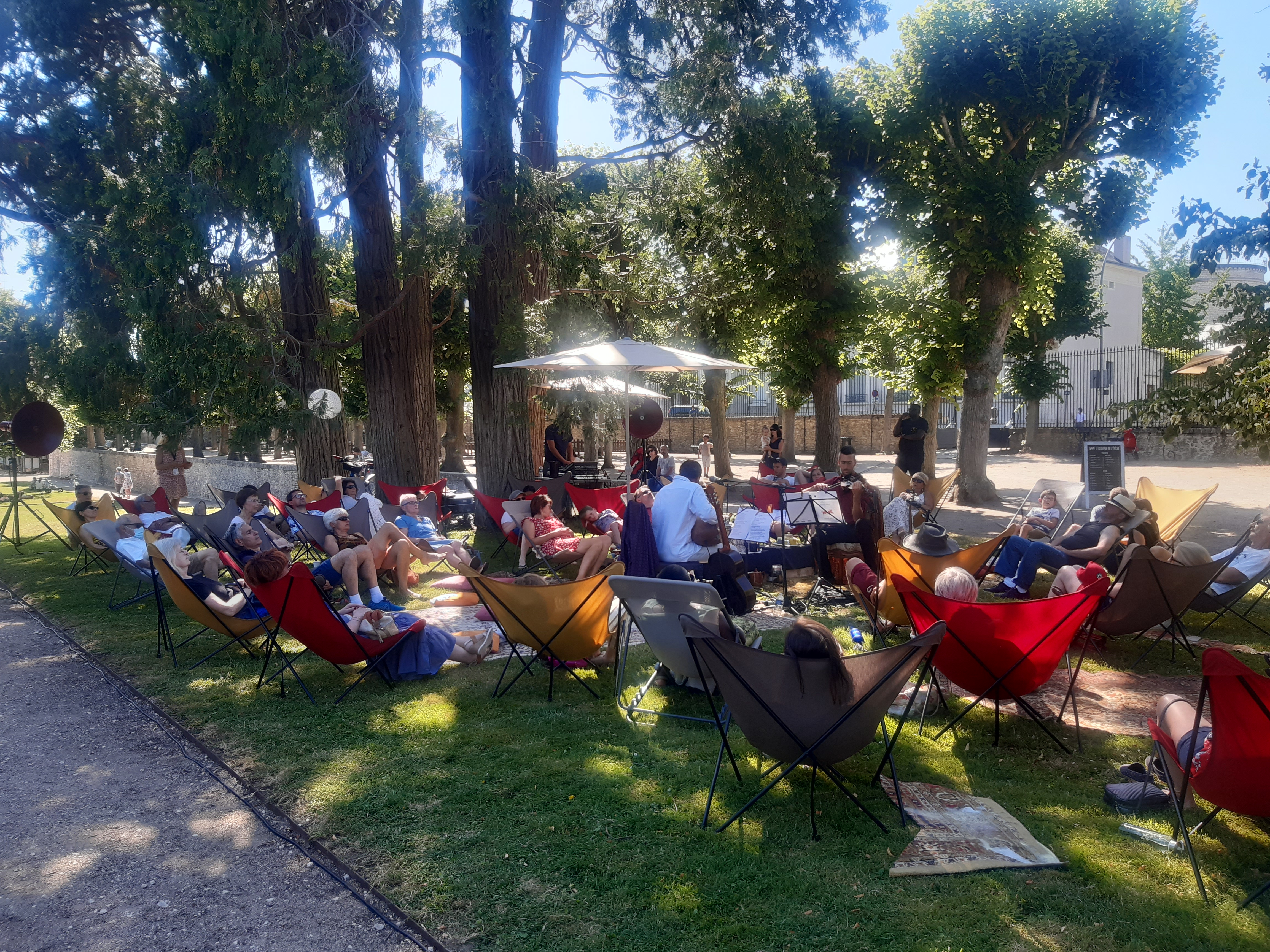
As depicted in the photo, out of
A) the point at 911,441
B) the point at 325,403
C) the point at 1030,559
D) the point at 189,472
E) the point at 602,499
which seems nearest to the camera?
the point at 1030,559

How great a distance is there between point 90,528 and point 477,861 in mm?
7446

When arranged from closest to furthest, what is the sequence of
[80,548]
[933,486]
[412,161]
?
1. [933,486]
2. [412,161]
3. [80,548]

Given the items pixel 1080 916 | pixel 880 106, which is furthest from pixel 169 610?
pixel 880 106

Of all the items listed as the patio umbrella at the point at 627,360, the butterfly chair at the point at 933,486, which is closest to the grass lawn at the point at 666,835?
the patio umbrella at the point at 627,360

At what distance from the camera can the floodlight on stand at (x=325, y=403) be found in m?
12.5

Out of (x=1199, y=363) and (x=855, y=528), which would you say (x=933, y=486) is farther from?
(x=1199, y=363)

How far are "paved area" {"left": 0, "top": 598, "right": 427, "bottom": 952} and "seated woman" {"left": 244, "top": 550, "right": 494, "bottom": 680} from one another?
1.07m

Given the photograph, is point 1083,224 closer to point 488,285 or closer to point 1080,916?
point 488,285

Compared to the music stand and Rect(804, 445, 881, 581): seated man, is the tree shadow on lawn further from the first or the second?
Rect(804, 445, 881, 581): seated man

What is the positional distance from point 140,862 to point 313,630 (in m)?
1.86

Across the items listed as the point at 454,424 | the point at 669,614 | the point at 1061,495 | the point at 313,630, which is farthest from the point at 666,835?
the point at 454,424

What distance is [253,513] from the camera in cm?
785

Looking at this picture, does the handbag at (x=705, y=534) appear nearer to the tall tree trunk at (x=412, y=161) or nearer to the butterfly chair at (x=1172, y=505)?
the butterfly chair at (x=1172, y=505)

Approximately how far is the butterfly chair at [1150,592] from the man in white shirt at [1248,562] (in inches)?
23.8
